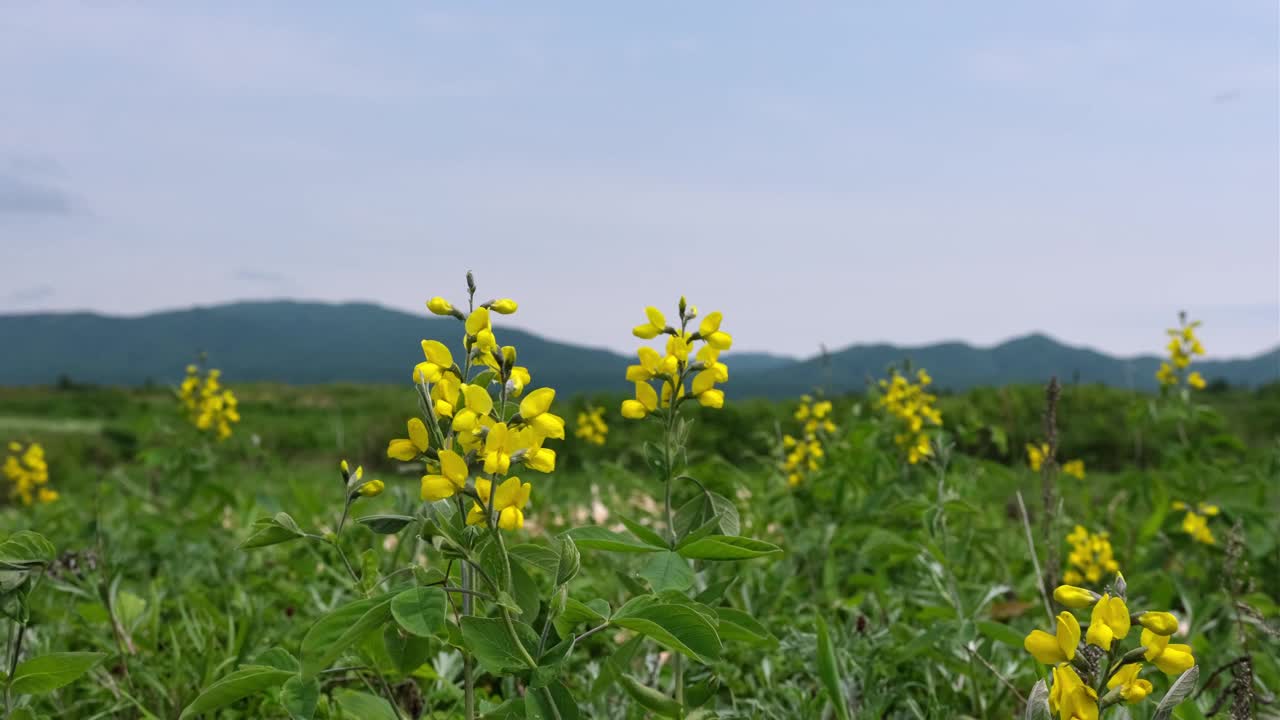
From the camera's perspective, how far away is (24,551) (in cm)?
150

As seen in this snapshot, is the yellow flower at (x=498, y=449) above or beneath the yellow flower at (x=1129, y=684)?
above

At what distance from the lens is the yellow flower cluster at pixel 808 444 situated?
3.85m

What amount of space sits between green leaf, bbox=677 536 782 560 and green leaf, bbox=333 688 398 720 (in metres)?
0.57

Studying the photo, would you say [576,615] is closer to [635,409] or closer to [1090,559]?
[635,409]

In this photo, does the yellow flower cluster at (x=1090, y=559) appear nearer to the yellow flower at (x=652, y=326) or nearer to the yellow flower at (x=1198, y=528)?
the yellow flower at (x=1198, y=528)

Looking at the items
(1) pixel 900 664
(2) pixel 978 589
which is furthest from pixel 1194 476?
(1) pixel 900 664

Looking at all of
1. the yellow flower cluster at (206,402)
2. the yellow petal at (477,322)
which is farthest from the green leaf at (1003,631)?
the yellow flower cluster at (206,402)

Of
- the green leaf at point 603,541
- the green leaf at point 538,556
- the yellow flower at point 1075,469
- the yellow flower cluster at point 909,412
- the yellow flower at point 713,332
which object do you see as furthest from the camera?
the yellow flower at point 1075,469

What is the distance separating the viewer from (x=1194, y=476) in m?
3.83

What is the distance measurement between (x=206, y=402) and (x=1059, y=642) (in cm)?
418

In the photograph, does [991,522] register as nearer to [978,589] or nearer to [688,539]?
[978,589]

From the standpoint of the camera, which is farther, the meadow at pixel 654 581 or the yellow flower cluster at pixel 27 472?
the yellow flower cluster at pixel 27 472

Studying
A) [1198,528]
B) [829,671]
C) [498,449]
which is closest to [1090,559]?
[1198,528]

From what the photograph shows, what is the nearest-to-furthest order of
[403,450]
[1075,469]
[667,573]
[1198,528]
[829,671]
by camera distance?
[403,450]
[667,573]
[829,671]
[1198,528]
[1075,469]
